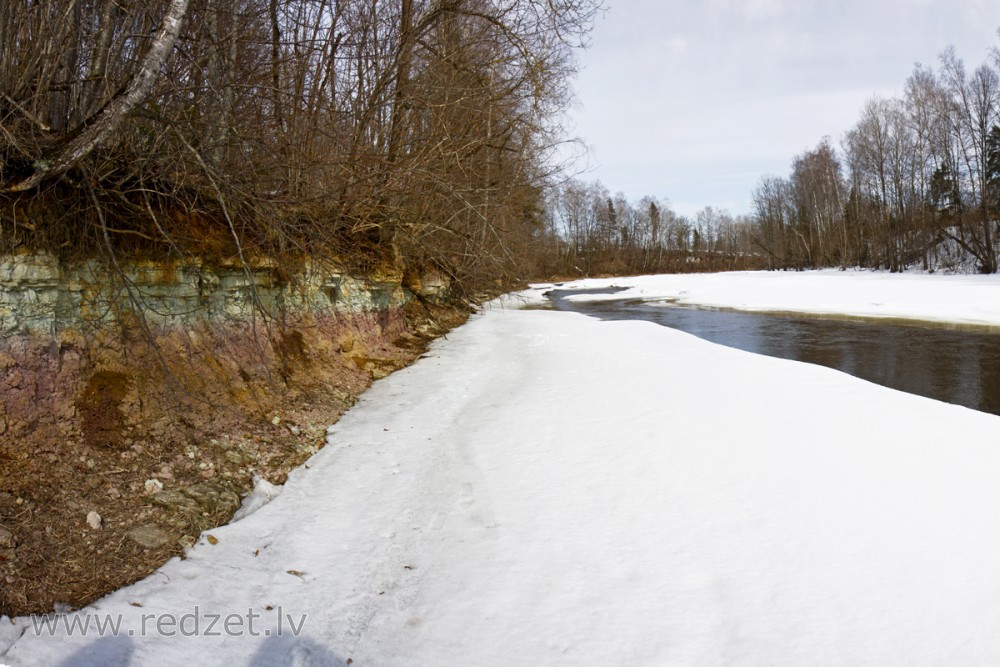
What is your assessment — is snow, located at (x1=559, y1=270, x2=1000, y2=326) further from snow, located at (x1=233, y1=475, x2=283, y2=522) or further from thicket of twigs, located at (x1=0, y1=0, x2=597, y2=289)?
snow, located at (x1=233, y1=475, x2=283, y2=522)

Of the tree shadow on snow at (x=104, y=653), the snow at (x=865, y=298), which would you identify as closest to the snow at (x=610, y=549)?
the tree shadow on snow at (x=104, y=653)

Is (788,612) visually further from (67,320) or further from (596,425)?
(67,320)

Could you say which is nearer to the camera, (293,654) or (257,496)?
(293,654)

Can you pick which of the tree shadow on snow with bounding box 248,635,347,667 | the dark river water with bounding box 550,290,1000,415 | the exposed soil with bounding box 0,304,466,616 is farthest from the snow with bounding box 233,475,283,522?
the dark river water with bounding box 550,290,1000,415

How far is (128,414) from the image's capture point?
166 inches

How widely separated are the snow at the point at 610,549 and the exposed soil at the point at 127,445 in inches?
9.7

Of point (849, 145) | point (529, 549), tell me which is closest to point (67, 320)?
point (529, 549)

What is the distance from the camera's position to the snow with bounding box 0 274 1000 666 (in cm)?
273

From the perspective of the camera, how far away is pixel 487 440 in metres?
5.44

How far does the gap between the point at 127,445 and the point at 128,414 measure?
0.28 m

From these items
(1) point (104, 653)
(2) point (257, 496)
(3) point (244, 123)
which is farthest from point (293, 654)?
(3) point (244, 123)

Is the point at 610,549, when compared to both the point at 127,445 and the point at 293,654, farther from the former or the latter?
the point at 127,445

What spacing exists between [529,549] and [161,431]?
304cm

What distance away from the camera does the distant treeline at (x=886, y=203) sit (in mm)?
30500
